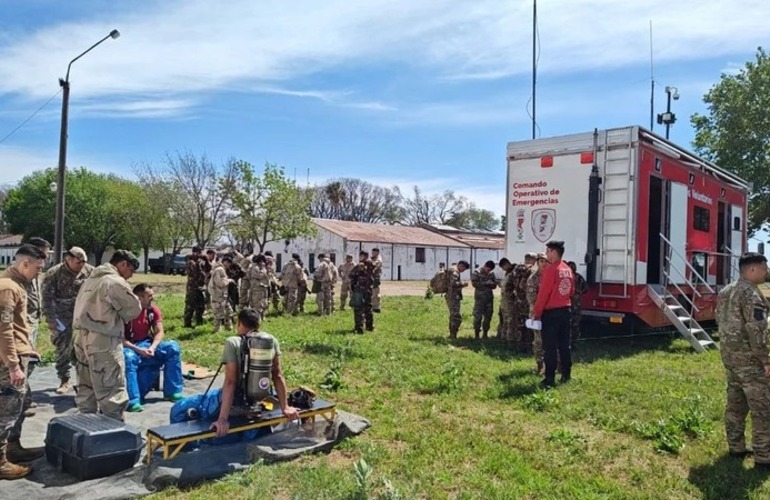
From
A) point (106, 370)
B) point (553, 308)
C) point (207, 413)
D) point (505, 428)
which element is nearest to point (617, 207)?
point (553, 308)

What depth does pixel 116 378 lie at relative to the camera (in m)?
5.96

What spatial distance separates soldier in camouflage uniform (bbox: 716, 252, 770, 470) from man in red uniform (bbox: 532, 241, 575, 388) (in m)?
2.74

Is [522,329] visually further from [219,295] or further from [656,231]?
[219,295]

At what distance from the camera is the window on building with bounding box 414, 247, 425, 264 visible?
165 feet

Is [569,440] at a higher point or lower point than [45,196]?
lower

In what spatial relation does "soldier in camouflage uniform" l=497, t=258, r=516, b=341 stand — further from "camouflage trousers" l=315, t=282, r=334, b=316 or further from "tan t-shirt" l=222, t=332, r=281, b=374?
"camouflage trousers" l=315, t=282, r=334, b=316

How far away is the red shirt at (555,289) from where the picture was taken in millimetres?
8344

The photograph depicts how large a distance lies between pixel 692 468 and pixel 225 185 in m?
30.9

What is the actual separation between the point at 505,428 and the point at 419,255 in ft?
144

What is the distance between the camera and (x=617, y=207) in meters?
10.6

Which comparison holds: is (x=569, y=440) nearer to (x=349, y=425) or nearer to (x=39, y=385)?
(x=349, y=425)

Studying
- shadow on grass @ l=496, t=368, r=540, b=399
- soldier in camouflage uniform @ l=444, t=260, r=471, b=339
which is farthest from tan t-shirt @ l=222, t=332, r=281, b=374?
soldier in camouflage uniform @ l=444, t=260, r=471, b=339

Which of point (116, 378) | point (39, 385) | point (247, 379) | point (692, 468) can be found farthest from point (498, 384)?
point (39, 385)

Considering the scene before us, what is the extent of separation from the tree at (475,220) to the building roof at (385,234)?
86.2 ft
